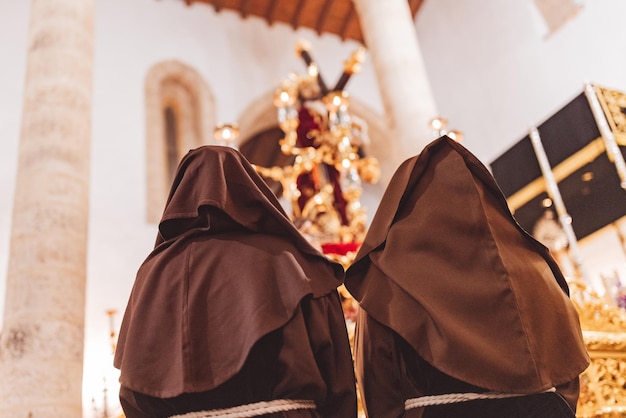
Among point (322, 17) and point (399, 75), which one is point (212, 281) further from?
point (322, 17)

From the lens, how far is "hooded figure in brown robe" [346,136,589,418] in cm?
166

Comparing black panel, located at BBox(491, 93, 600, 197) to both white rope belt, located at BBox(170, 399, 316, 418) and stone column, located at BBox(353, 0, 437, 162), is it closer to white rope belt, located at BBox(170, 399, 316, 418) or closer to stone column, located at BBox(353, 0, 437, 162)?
stone column, located at BBox(353, 0, 437, 162)

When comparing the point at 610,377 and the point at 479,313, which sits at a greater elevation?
the point at 479,313

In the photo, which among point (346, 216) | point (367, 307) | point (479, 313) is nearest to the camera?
point (479, 313)

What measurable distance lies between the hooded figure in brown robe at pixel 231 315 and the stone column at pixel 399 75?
4841 mm

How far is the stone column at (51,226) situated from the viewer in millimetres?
3986

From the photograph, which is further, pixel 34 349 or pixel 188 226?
pixel 34 349

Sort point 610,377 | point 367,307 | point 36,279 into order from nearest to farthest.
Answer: point 367,307
point 610,377
point 36,279

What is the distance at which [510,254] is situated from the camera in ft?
5.85

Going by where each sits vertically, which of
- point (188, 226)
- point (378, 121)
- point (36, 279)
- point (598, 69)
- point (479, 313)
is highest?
point (378, 121)

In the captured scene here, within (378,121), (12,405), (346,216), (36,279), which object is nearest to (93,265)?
(346,216)

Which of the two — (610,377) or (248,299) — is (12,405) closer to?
(248,299)

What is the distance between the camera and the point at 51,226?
4570 millimetres

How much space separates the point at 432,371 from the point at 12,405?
9.91 feet
